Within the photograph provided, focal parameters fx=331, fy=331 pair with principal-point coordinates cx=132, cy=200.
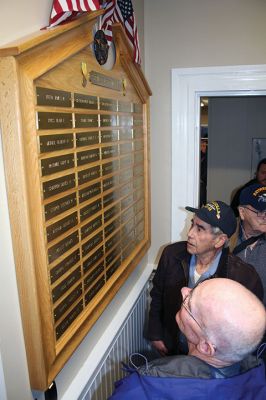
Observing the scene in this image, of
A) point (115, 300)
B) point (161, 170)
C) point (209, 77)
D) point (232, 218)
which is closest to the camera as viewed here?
point (232, 218)

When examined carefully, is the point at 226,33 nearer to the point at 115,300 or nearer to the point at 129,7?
the point at 129,7

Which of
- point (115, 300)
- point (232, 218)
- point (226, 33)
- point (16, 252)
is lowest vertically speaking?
point (115, 300)

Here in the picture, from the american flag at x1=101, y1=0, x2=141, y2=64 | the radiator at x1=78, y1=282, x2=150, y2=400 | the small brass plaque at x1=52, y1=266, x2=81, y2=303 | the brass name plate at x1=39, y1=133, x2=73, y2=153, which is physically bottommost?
the radiator at x1=78, y1=282, x2=150, y2=400

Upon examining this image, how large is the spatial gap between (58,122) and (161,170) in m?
1.37

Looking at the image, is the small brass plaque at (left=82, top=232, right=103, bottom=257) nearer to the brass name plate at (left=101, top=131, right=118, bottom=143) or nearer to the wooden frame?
the wooden frame

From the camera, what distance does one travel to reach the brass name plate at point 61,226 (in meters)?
1.02

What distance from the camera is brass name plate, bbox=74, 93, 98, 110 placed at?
1168 mm

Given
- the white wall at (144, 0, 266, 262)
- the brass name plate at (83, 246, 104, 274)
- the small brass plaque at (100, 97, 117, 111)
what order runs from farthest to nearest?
the white wall at (144, 0, 266, 262) → the small brass plaque at (100, 97, 117, 111) → the brass name plate at (83, 246, 104, 274)

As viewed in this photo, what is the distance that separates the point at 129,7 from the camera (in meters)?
1.67

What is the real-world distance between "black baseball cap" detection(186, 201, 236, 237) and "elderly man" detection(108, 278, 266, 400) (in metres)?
0.63

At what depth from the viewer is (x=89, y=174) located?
4.21 ft

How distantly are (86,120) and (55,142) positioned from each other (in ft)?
0.84

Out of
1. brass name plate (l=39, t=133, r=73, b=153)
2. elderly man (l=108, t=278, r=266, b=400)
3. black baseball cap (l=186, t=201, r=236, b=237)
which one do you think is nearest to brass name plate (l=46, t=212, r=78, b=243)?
brass name plate (l=39, t=133, r=73, b=153)

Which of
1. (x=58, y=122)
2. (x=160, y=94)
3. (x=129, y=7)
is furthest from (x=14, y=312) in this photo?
(x=160, y=94)
